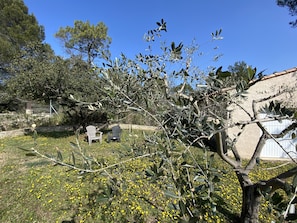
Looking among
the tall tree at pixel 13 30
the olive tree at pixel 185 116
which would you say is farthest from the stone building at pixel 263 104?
the tall tree at pixel 13 30

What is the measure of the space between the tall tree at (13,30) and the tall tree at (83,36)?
11.2ft

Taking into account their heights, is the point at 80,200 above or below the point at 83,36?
below

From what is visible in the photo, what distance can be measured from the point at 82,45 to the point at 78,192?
2218 cm

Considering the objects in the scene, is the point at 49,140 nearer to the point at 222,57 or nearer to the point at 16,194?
the point at 16,194

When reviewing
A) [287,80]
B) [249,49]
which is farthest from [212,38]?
[287,80]

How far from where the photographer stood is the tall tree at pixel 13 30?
15.7 meters

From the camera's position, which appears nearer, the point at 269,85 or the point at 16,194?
the point at 16,194

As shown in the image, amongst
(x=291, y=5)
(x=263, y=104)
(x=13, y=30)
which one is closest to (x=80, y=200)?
(x=263, y=104)

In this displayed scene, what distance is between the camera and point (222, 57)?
8.30 ft

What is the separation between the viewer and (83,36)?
68.8 ft

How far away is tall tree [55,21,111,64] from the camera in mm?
20594

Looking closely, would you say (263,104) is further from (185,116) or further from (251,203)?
(185,116)

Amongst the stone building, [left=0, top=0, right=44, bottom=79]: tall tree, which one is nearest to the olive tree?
the stone building

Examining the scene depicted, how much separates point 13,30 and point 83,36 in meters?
7.00
